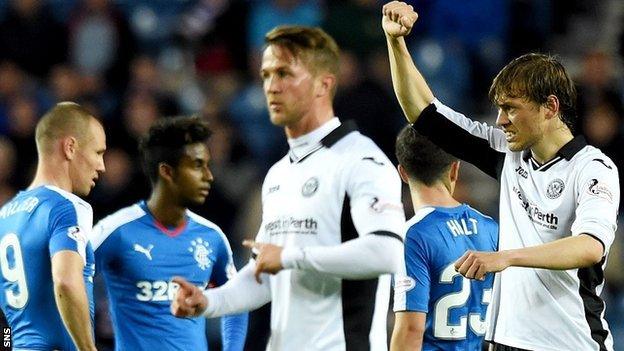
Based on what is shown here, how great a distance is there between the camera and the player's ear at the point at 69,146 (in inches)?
258

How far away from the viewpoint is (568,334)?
17.4ft

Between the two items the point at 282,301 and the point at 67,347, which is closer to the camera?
the point at 282,301

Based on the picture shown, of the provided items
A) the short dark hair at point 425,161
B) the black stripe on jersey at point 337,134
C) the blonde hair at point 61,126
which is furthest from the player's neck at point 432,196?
the blonde hair at point 61,126

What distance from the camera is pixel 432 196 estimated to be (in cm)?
622

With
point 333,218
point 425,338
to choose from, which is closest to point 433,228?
point 425,338

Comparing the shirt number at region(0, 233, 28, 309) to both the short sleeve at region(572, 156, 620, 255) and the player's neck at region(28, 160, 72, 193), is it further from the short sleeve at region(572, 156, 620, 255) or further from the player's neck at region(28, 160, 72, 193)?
the short sleeve at region(572, 156, 620, 255)

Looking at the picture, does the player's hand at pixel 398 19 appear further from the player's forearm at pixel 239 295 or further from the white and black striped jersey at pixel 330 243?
the player's forearm at pixel 239 295

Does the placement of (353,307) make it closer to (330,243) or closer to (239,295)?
(330,243)

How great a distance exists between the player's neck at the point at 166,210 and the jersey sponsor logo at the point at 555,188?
102 inches

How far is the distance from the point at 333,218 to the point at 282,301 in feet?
1.41

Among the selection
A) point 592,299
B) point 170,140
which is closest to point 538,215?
point 592,299

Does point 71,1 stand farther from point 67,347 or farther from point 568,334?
point 568,334

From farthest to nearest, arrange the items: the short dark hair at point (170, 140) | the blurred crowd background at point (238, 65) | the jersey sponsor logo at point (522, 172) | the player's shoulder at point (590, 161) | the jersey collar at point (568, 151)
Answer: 1. the blurred crowd background at point (238, 65)
2. the short dark hair at point (170, 140)
3. the jersey sponsor logo at point (522, 172)
4. the jersey collar at point (568, 151)
5. the player's shoulder at point (590, 161)

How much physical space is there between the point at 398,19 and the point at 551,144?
2.90ft
